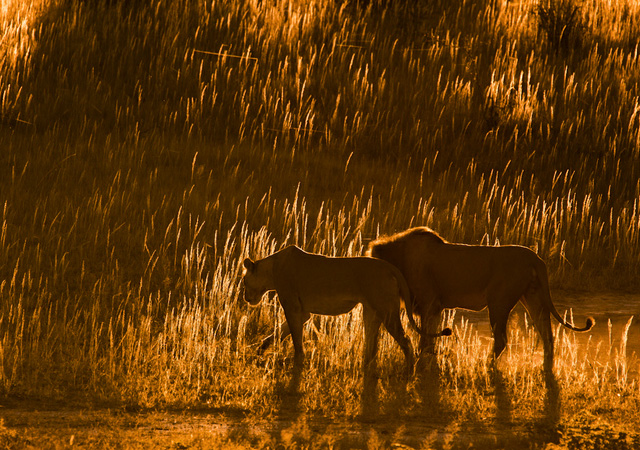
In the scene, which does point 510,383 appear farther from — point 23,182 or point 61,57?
point 61,57

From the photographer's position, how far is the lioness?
5.90m

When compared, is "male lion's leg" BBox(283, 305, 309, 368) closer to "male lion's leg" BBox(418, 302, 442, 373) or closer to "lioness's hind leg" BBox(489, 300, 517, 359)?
"male lion's leg" BBox(418, 302, 442, 373)

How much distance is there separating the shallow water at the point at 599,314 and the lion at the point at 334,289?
1657mm

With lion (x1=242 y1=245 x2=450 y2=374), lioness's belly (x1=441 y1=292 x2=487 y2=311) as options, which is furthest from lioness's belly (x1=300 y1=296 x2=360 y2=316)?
lioness's belly (x1=441 y1=292 x2=487 y2=311)

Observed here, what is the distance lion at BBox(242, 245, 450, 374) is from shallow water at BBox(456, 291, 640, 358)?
5.44 feet

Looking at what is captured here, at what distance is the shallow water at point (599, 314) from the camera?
7.36 metres

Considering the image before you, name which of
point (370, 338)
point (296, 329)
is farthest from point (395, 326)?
point (296, 329)

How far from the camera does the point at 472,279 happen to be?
→ 5941 millimetres

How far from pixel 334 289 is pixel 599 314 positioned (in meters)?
3.36

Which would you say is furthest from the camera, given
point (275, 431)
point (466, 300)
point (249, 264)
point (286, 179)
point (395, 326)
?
point (286, 179)

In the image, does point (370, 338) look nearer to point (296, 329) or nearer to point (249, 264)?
point (296, 329)

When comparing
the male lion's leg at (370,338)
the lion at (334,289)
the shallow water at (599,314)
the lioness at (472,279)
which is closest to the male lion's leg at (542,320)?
the lioness at (472,279)

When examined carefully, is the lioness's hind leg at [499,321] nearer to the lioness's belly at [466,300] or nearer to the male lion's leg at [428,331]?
the lioness's belly at [466,300]

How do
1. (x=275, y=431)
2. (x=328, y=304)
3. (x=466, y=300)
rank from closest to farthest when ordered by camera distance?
(x=275, y=431), (x=328, y=304), (x=466, y=300)
